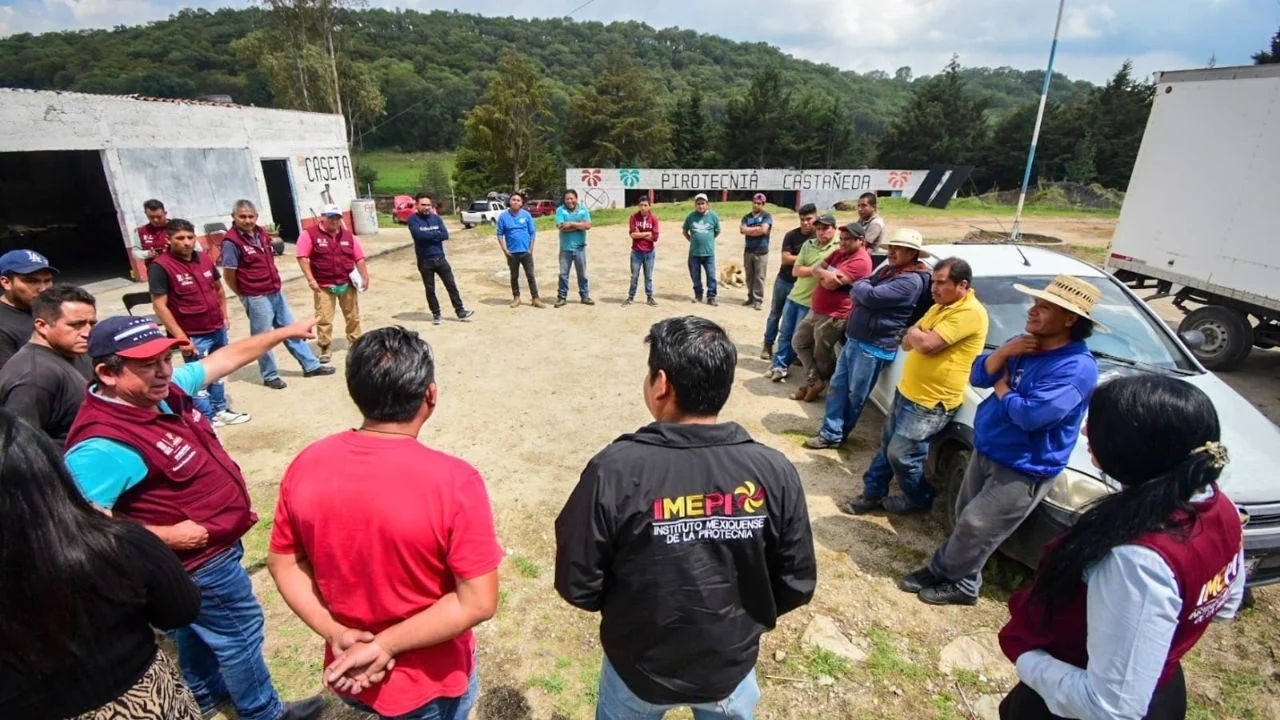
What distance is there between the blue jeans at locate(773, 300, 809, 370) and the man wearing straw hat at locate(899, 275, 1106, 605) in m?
3.12

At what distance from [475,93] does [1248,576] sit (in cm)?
8015

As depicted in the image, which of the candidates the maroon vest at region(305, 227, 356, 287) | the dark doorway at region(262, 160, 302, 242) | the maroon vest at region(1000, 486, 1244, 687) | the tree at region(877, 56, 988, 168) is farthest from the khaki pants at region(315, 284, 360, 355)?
the tree at region(877, 56, 988, 168)

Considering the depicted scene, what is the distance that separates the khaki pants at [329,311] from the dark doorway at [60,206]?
1171cm

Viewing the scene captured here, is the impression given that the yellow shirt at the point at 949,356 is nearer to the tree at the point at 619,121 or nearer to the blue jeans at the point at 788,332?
the blue jeans at the point at 788,332

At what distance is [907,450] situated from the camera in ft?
12.5

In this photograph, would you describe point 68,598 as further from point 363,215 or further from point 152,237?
point 363,215

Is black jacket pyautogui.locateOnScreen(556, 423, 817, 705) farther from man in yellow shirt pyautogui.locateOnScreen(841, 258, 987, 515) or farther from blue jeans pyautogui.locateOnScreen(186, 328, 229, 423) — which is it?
blue jeans pyautogui.locateOnScreen(186, 328, 229, 423)

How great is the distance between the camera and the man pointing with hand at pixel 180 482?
73.9 inches

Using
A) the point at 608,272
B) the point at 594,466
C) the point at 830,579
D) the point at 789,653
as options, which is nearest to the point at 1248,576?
the point at 830,579

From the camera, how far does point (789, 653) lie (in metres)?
2.99

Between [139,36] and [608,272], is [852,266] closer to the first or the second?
[608,272]

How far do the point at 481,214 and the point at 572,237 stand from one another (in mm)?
20338

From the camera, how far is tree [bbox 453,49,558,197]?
40688 mm

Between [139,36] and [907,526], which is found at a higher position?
[139,36]
